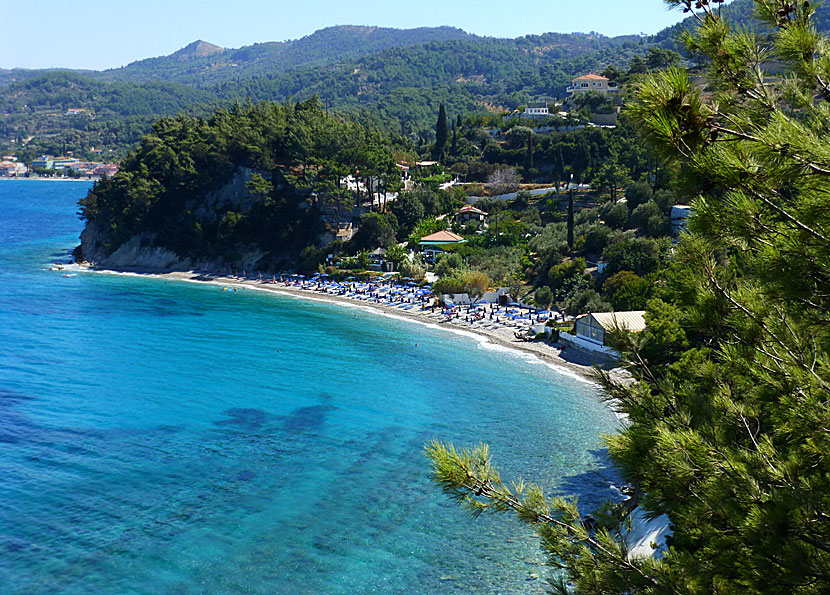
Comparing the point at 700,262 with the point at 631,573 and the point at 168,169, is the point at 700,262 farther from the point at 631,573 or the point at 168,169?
the point at 168,169

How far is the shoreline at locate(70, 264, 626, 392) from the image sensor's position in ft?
130

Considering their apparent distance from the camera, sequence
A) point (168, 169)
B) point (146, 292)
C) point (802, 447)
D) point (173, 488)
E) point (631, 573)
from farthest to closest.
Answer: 1. point (168, 169)
2. point (146, 292)
3. point (173, 488)
4. point (631, 573)
5. point (802, 447)

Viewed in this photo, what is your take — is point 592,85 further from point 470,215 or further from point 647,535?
point 647,535

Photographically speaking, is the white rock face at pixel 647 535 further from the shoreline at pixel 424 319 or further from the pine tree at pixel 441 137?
the pine tree at pixel 441 137

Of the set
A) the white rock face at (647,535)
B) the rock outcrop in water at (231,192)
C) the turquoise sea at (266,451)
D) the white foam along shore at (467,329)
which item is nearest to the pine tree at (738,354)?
the white foam along shore at (467,329)

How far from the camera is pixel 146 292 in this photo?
65.2 meters

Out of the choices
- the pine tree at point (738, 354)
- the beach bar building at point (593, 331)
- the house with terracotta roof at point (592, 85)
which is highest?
the house with terracotta roof at point (592, 85)

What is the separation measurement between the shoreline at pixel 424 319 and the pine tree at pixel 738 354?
14.7 meters

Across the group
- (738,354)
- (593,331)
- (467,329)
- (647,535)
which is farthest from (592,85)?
(738,354)

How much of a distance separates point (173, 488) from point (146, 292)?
1744 inches

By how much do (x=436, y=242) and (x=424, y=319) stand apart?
52.9 feet

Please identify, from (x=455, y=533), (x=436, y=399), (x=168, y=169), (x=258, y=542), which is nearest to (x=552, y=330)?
(x=436, y=399)

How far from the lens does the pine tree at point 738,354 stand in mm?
5836

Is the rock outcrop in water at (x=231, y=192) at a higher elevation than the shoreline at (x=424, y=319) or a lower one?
higher
